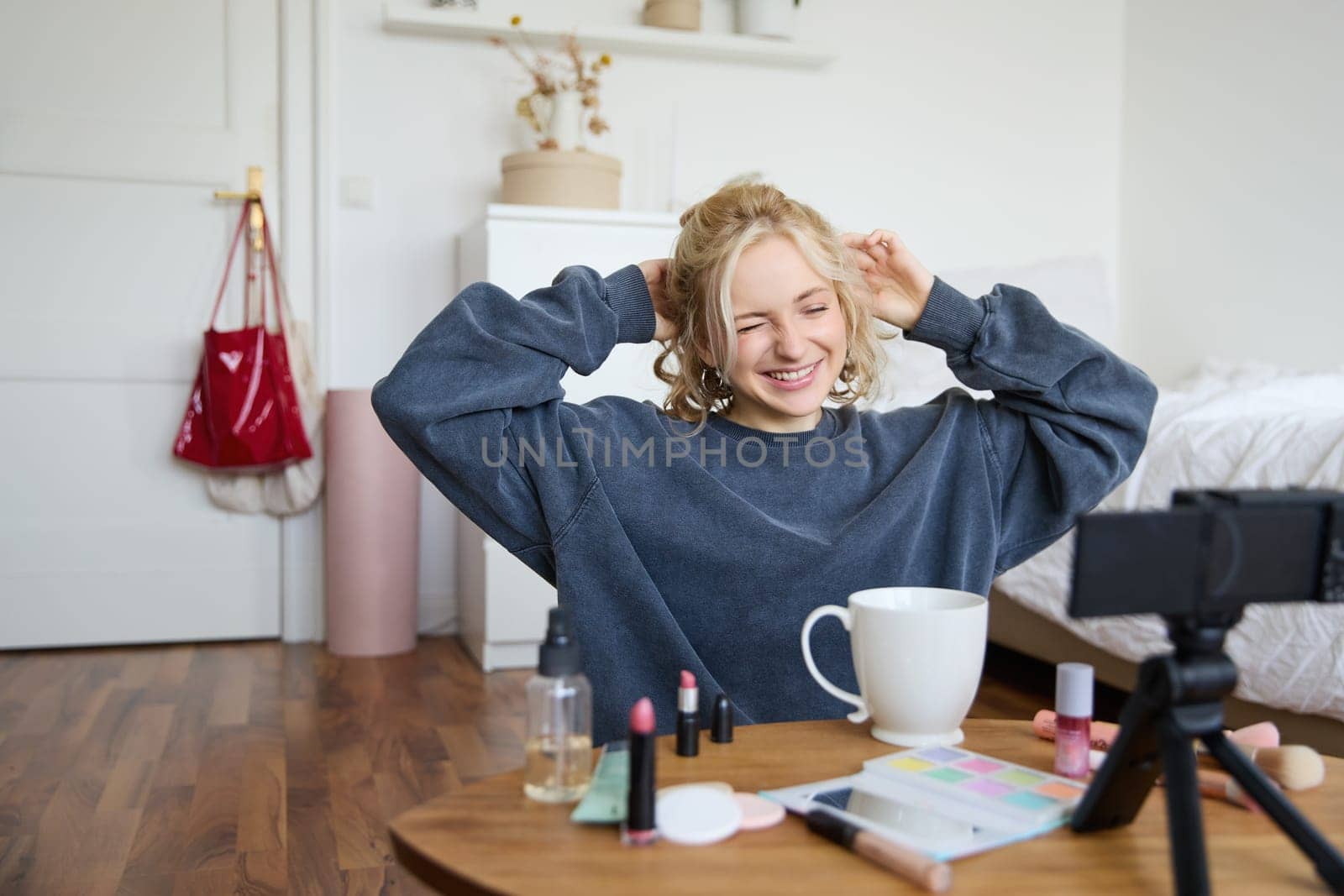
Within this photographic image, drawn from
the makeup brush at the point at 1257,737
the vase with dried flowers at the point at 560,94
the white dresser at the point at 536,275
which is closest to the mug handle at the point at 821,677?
the makeup brush at the point at 1257,737

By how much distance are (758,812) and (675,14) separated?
9.21 feet

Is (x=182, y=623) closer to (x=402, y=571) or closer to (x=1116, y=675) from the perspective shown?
Answer: (x=402, y=571)

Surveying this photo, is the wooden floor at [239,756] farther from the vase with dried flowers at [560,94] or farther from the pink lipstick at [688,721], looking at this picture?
the vase with dried flowers at [560,94]

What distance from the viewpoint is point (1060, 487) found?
1082mm

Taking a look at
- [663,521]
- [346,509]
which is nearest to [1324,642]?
[663,521]

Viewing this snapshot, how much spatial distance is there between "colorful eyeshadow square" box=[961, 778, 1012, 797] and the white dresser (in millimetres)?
2002

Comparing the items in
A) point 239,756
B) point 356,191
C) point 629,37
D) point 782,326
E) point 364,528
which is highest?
point 629,37

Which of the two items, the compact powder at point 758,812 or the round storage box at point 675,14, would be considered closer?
the compact powder at point 758,812

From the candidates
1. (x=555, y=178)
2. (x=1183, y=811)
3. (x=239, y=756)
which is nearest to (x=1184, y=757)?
(x=1183, y=811)

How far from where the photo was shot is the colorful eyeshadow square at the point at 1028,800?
62 centimetres

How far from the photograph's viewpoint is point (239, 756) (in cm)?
206

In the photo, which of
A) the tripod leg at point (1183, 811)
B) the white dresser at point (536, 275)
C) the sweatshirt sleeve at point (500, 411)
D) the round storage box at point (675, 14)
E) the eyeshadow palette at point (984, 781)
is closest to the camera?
the tripod leg at point (1183, 811)

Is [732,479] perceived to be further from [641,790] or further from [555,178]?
[555,178]

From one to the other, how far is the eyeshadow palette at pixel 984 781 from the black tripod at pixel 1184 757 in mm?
31
